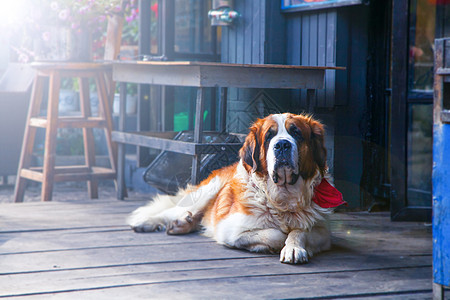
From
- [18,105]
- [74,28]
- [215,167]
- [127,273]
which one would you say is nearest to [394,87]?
[215,167]

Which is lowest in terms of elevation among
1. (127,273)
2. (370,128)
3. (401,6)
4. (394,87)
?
(127,273)

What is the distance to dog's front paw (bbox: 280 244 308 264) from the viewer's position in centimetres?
289

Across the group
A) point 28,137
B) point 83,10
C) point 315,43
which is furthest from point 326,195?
point 83,10

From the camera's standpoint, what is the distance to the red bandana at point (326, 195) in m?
3.06

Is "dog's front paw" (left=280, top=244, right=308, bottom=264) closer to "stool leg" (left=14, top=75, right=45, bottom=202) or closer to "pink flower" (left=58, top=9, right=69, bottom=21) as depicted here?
"stool leg" (left=14, top=75, right=45, bottom=202)

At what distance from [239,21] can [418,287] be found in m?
3.12

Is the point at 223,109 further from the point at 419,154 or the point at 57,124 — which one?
the point at 419,154

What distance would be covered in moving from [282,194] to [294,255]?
314 millimetres

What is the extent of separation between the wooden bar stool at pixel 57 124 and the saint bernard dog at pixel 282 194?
2186mm

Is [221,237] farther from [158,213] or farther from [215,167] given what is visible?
[215,167]

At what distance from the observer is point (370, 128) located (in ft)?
14.7

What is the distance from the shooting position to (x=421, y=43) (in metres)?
4.72

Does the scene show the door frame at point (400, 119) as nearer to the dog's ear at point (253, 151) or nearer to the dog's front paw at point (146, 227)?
the dog's ear at point (253, 151)

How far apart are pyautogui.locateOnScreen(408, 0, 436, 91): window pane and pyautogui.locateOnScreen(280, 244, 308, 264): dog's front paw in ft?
5.95
